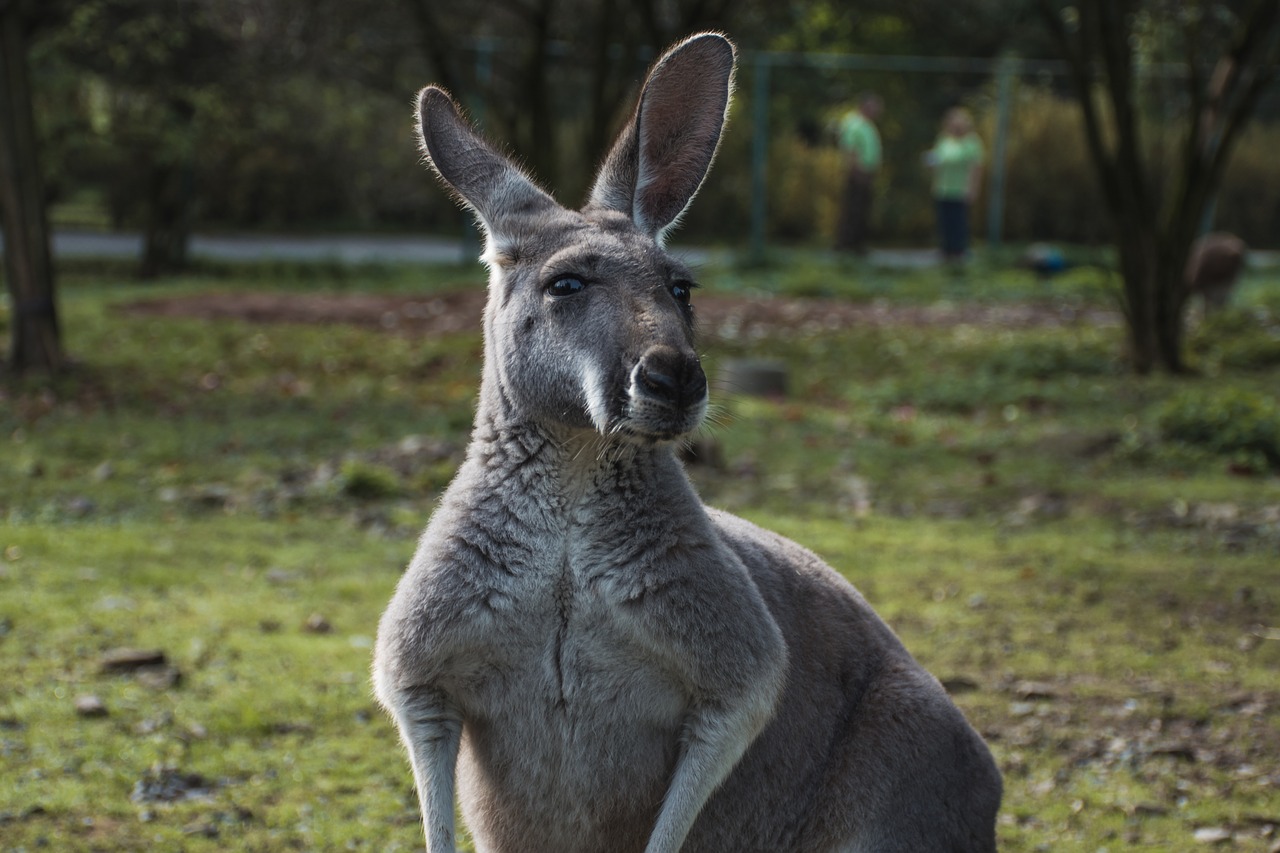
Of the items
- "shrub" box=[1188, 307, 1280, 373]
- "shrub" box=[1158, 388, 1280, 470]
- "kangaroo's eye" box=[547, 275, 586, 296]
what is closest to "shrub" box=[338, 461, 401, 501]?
"shrub" box=[1158, 388, 1280, 470]

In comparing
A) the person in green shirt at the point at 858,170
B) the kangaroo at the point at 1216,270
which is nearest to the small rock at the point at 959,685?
the kangaroo at the point at 1216,270

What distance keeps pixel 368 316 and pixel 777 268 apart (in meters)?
6.72

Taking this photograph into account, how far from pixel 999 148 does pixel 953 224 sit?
6.04ft

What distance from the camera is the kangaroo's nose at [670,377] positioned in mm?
2658

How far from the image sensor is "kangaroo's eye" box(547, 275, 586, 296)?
2.93 metres

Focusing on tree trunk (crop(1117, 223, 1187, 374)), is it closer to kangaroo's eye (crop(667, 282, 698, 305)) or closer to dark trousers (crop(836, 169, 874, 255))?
kangaroo's eye (crop(667, 282, 698, 305))

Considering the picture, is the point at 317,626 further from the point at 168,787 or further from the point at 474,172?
the point at 474,172

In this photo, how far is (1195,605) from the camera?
5973mm

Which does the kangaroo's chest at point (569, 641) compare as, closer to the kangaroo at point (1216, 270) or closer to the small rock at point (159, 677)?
Result: the small rock at point (159, 677)

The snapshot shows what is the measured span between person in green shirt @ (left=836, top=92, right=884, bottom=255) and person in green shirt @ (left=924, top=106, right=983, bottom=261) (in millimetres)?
1004

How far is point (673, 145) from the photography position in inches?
130

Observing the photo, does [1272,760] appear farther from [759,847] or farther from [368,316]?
[368,316]

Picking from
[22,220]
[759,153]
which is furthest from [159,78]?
[759,153]

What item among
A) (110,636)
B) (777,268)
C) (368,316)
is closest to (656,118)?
(110,636)
